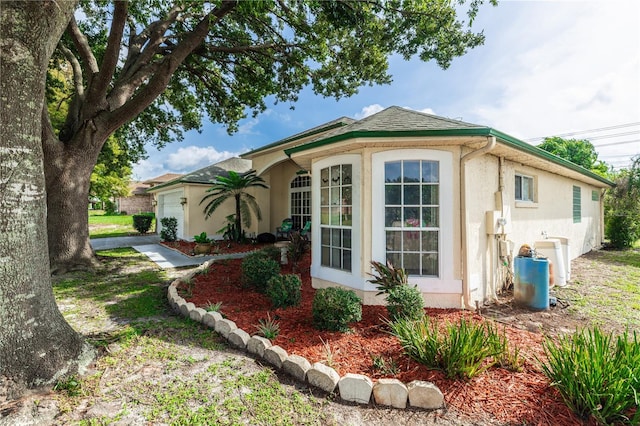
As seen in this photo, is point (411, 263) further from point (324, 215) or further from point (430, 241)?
point (324, 215)

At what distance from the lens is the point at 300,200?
14211mm

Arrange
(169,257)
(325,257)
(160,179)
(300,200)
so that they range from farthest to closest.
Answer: (160,179) → (300,200) → (169,257) → (325,257)

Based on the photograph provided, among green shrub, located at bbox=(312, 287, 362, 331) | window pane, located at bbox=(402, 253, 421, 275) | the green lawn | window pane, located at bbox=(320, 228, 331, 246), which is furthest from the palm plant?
the green lawn

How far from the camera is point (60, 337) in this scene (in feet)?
9.50

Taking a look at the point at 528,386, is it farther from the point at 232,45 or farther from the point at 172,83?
the point at 172,83

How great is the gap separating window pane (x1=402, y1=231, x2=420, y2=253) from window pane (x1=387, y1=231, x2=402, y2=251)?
69 millimetres

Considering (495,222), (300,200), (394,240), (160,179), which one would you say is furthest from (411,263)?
(160,179)

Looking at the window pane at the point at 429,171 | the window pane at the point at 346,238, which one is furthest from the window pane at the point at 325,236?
the window pane at the point at 429,171

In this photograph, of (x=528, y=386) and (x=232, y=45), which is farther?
(x=232, y=45)

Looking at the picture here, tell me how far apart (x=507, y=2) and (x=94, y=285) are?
1248 centimetres

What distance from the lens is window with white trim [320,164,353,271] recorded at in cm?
541

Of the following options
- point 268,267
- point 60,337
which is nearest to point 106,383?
point 60,337

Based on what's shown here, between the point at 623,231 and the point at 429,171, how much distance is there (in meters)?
15.2

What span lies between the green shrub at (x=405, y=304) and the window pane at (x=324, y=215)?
7.33ft
